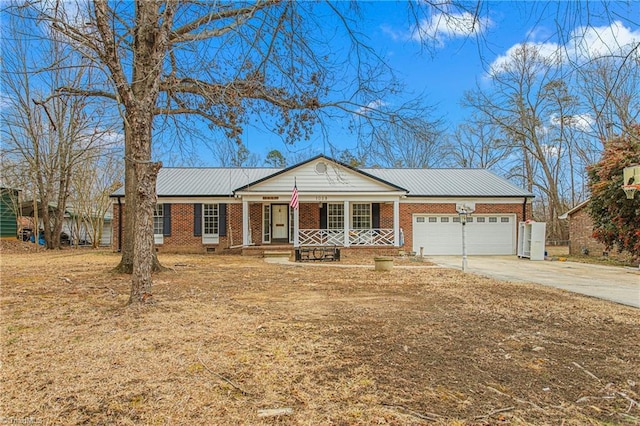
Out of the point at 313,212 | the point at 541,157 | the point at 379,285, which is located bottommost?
the point at 379,285

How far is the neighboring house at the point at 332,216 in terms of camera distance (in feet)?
60.1

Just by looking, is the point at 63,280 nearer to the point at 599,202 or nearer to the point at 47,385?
the point at 47,385

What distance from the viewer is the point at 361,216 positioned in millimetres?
19375

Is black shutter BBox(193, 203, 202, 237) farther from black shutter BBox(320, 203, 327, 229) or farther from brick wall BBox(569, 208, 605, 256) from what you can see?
brick wall BBox(569, 208, 605, 256)

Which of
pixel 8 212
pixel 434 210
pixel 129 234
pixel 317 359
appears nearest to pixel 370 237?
pixel 434 210

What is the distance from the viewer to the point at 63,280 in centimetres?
859

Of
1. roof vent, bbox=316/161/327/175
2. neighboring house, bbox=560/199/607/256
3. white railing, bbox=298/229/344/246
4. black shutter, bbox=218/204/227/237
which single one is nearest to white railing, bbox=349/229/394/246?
white railing, bbox=298/229/344/246

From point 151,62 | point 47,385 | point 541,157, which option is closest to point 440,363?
point 47,385

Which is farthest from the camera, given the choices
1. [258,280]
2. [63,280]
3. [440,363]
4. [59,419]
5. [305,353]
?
[258,280]

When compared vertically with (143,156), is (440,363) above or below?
below

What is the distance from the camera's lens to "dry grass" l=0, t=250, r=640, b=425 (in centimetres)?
267

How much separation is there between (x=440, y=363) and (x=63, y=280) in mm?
8616

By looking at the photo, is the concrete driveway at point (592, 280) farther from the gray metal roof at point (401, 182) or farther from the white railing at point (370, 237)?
the gray metal roof at point (401, 182)

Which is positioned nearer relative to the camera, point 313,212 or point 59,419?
point 59,419
